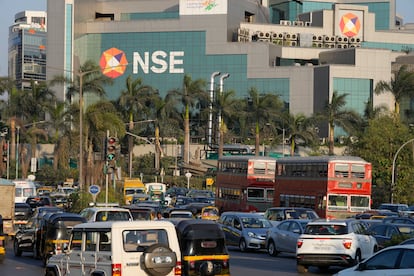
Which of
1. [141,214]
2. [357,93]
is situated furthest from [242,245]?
[357,93]

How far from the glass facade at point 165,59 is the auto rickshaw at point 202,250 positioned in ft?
360

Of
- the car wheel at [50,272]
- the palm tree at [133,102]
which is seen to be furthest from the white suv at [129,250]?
the palm tree at [133,102]

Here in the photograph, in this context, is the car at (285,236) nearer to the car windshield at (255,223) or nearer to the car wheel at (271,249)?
the car wheel at (271,249)

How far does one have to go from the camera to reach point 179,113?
4574 inches

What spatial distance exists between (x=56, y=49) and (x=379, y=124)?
6667cm

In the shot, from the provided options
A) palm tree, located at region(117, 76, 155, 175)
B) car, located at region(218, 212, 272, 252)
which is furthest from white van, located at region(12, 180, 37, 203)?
palm tree, located at region(117, 76, 155, 175)

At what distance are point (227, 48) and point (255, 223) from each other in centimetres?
9379

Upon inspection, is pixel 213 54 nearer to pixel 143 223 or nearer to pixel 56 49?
pixel 56 49

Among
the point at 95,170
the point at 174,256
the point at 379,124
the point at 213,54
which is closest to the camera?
the point at 174,256

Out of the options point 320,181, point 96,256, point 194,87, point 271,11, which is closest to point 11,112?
point 194,87

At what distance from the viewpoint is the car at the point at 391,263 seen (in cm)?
1900

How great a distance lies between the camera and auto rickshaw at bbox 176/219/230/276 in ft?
74.2

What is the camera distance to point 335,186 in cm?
4956

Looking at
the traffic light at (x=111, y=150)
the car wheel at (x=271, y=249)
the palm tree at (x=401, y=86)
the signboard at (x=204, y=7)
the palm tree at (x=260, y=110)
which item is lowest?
the car wheel at (x=271, y=249)
